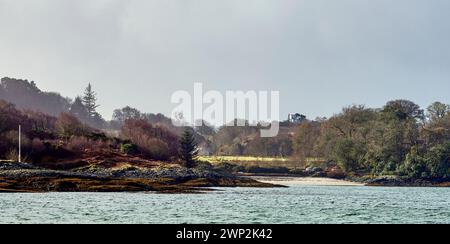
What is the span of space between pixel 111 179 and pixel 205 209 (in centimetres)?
2594

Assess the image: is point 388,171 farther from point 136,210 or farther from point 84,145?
point 136,210

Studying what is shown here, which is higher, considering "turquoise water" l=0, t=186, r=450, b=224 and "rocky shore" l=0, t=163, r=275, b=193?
"rocky shore" l=0, t=163, r=275, b=193

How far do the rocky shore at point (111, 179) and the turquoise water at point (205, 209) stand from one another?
5.36 m

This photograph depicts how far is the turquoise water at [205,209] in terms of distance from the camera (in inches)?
1780

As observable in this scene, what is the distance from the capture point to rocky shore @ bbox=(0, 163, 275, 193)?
2744 inches

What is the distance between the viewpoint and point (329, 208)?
2254 inches

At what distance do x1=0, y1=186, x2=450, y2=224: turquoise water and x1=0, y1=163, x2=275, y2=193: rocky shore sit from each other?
5362mm

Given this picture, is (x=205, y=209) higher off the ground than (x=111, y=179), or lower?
lower

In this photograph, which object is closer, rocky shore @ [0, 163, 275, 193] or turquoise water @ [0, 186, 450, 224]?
turquoise water @ [0, 186, 450, 224]

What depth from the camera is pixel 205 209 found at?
2072 inches

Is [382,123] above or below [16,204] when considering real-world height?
above

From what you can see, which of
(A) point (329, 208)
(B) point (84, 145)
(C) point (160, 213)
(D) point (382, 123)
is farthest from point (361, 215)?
(D) point (382, 123)

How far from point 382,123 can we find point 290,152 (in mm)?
54027

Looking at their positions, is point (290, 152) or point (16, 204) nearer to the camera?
point (16, 204)
